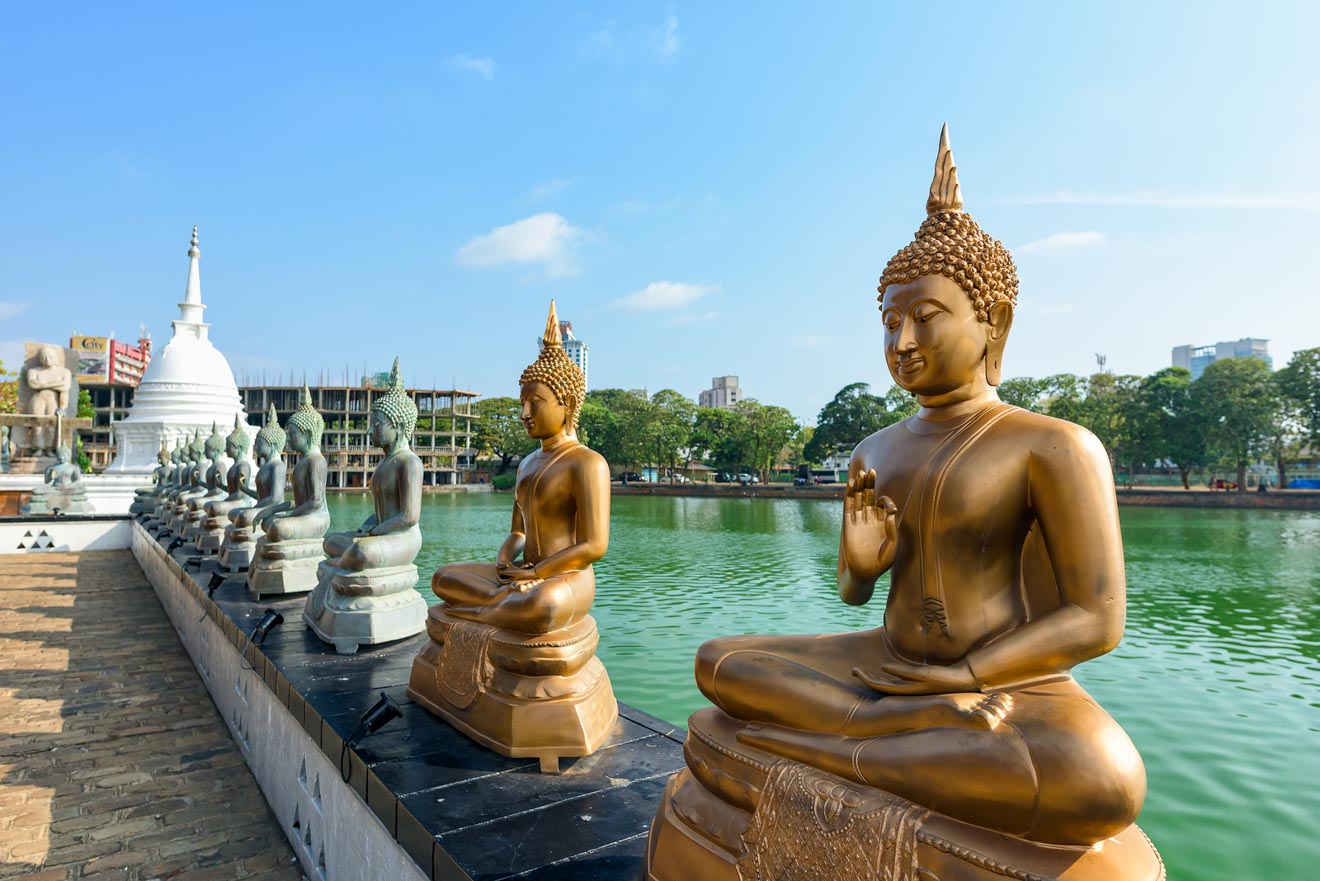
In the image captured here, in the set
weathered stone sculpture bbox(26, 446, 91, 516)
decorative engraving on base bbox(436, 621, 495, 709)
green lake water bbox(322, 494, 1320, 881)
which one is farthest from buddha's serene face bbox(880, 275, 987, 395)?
weathered stone sculpture bbox(26, 446, 91, 516)

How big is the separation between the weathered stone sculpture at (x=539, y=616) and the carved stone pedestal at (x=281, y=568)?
331 cm

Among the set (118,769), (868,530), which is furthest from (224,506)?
(868,530)

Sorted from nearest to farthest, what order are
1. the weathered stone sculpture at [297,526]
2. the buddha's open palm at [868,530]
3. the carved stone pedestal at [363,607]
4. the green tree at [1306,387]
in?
1. the buddha's open palm at [868,530]
2. the carved stone pedestal at [363,607]
3. the weathered stone sculpture at [297,526]
4. the green tree at [1306,387]

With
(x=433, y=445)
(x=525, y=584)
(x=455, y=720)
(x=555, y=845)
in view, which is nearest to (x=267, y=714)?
(x=455, y=720)

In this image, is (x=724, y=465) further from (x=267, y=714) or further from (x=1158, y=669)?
(x=267, y=714)

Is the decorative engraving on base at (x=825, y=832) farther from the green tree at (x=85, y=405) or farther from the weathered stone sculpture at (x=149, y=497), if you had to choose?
the green tree at (x=85, y=405)

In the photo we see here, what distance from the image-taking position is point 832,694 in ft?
7.34

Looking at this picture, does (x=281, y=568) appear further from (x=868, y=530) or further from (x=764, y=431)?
(x=764, y=431)

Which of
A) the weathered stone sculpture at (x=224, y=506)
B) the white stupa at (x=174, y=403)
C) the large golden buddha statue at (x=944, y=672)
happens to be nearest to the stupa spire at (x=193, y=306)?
the white stupa at (x=174, y=403)

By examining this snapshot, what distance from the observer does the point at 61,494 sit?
1955cm

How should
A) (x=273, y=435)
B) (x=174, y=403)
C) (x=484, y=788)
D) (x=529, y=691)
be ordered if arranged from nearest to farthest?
(x=484, y=788), (x=529, y=691), (x=273, y=435), (x=174, y=403)

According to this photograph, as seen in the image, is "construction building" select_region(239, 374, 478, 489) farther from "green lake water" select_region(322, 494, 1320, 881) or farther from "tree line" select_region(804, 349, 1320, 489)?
"green lake water" select_region(322, 494, 1320, 881)

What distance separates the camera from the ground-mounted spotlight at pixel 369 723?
371cm

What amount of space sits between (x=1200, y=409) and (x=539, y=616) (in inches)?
1876
